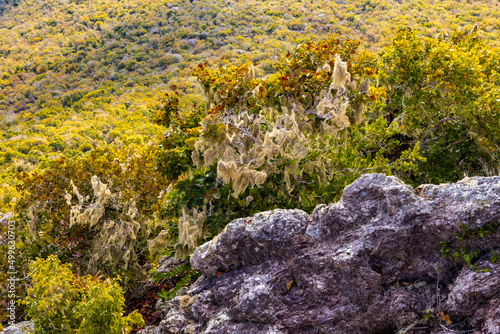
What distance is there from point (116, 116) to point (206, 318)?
30.2m

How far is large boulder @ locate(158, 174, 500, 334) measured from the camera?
3.28 meters

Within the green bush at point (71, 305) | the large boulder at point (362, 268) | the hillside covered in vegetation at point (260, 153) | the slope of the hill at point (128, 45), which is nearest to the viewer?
the large boulder at point (362, 268)

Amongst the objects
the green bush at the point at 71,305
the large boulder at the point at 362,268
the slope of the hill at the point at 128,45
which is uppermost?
the large boulder at the point at 362,268

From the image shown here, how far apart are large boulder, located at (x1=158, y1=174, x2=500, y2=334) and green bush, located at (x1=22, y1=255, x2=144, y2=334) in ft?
2.34

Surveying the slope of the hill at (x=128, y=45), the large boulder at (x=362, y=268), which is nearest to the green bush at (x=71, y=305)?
the large boulder at (x=362, y=268)

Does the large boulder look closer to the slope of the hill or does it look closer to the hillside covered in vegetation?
the hillside covered in vegetation

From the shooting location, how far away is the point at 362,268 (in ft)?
11.8

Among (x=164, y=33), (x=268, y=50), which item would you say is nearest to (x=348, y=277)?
(x=268, y=50)

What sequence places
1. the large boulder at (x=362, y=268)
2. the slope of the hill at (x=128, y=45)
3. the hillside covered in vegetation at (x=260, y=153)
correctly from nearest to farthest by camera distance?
the large boulder at (x=362, y=268), the hillside covered in vegetation at (x=260, y=153), the slope of the hill at (x=128, y=45)

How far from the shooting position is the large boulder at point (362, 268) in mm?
3275

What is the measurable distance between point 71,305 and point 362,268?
3489 mm

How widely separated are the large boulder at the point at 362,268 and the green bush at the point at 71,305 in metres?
0.71

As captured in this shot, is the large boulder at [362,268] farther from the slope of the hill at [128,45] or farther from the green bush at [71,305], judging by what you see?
the slope of the hill at [128,45]

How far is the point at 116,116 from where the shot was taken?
31750 mm
